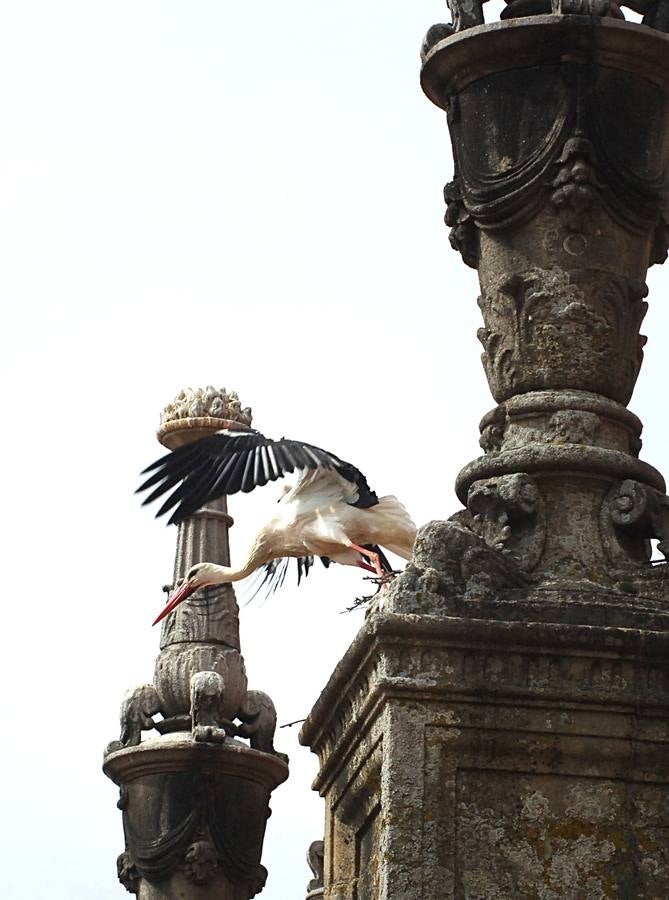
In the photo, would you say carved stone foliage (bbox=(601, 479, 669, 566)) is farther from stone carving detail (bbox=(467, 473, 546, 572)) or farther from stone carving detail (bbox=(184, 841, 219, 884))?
stone carving detail (bbox=(184, 841, 219, 884))

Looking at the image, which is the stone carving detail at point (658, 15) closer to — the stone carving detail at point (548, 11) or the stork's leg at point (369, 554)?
the stone carving detail at point (548, 11)

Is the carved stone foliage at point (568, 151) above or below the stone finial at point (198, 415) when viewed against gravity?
below

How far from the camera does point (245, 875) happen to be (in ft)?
55.8

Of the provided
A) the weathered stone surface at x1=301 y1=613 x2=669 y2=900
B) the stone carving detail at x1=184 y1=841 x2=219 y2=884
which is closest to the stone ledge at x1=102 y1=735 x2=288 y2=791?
the stone carving detail at x1=184 y1=841 x2=219 y2=884

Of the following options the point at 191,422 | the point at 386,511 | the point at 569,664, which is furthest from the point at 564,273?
the point at 191,422

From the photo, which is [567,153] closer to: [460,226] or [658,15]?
[460,226]

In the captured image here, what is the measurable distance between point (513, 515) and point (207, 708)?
926 centimetres

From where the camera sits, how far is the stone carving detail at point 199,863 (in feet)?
54.7

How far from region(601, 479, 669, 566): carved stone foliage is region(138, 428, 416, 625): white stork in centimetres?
407

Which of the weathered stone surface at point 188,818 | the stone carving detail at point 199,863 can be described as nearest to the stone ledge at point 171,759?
the weathered stone surface at point 188,818

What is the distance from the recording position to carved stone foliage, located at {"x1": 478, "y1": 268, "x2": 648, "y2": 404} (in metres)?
8.16

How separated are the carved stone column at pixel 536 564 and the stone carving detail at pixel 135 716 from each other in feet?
28.5

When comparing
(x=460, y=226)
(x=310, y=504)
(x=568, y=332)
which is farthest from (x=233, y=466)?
(x=568, y=332)

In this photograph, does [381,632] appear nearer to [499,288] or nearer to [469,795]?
[469,795]
